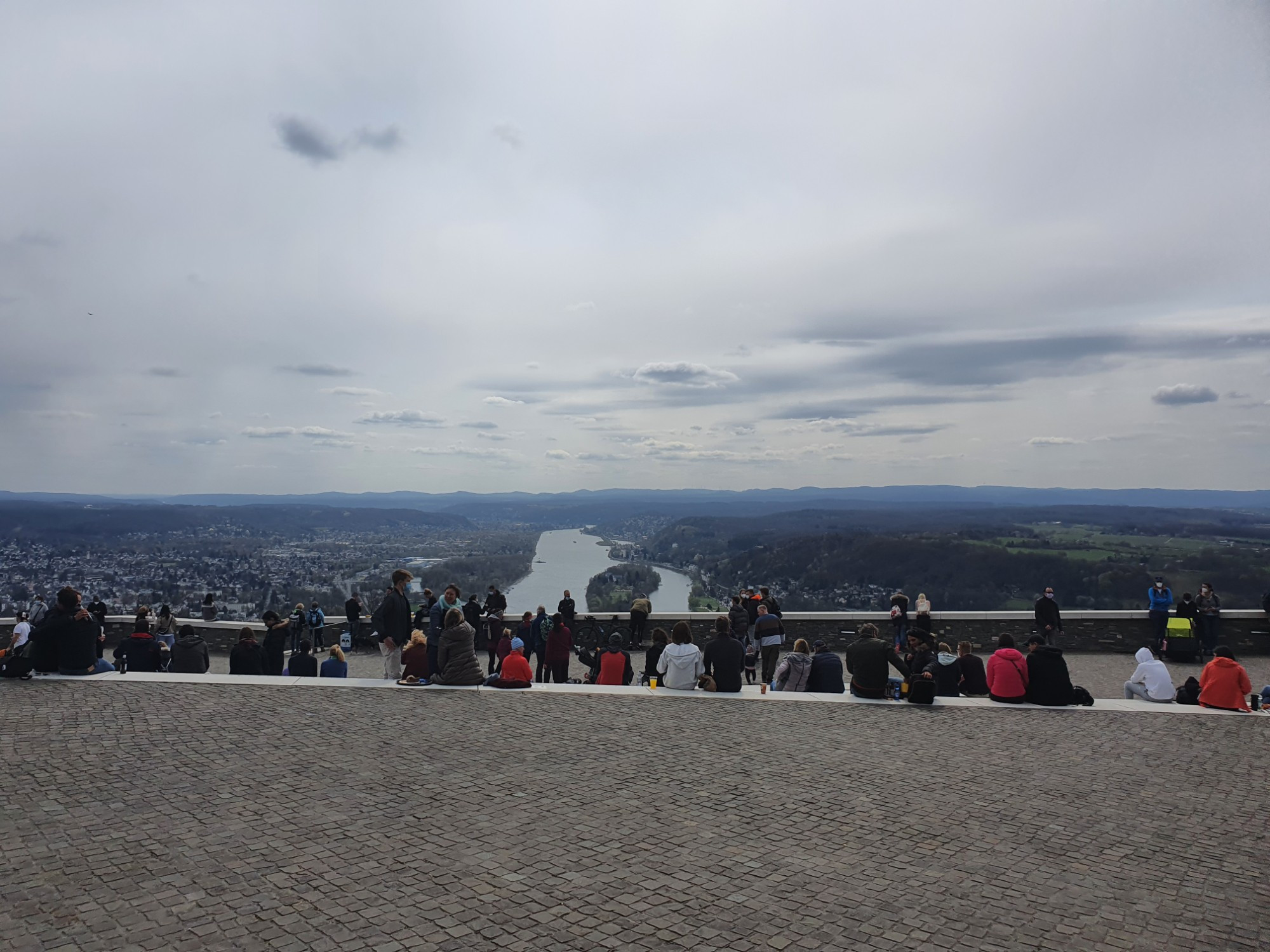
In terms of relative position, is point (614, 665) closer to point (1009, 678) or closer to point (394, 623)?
point (394, 623)

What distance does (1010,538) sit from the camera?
2968 inches

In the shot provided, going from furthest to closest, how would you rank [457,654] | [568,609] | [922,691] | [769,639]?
Answer: [568,609] → [769,639] → [457,654] → [922,691]

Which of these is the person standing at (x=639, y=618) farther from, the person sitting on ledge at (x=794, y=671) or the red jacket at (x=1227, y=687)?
the red jacket at (x=1227, y=687)

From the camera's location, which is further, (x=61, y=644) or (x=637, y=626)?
(x=637, y=626)

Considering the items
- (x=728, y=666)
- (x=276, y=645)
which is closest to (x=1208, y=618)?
(x=728, y=666)

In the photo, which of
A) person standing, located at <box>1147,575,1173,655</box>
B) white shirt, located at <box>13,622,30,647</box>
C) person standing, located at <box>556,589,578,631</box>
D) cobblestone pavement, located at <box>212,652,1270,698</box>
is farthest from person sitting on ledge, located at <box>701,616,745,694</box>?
white shirt, located at <box>13,622,30,647</box>

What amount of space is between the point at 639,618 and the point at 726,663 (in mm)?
5858

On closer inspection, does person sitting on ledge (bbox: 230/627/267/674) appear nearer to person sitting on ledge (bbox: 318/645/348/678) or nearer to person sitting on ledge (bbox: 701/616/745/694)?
person sitting on ledge (bbox: 318/645/348/678)

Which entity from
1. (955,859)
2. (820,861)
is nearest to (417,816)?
(820,861)

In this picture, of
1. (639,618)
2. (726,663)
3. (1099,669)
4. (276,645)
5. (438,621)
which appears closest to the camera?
(726,663)

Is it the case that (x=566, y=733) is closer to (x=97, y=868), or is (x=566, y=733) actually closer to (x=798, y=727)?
(x=798, y=727)

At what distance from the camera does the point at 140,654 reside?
11.3m

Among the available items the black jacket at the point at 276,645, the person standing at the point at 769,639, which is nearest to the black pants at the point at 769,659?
the person standing at the point at 769,639

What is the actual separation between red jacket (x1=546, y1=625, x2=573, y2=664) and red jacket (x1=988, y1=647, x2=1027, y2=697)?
20.5 ft
